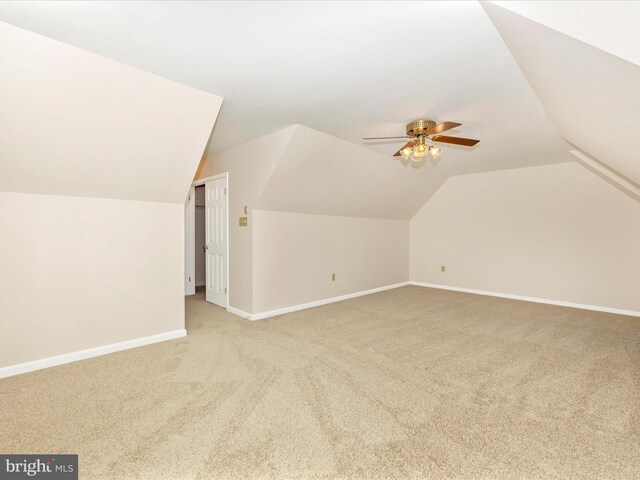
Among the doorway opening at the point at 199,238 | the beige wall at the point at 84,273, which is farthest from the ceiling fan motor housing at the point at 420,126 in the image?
the doorway opening at the point at 199,238

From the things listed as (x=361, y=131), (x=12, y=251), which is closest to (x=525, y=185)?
(x=361, y=131)

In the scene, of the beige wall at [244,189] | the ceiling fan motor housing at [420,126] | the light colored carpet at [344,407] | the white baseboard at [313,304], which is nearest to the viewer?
the light colored carpet at [344,407]

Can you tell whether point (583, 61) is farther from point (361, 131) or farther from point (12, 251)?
point (12, 251)

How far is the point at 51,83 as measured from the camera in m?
2.13

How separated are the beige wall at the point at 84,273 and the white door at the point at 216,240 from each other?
118cm

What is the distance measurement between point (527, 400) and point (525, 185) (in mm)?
4364

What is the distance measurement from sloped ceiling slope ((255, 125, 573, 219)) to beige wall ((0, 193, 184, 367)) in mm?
1408

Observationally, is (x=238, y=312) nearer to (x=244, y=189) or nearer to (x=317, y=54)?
(x=244, y=189)

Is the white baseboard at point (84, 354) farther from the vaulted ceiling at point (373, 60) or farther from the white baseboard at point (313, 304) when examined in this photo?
the vaulted ceiling at point (373, 60)

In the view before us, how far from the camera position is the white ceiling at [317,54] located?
1.70 m

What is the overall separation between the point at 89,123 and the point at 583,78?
11.1ft

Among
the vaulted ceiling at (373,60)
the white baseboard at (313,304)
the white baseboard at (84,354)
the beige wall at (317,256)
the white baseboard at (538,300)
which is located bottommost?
the white baseboard at (538,300)

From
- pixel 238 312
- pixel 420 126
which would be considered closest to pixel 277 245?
pixel 238 312

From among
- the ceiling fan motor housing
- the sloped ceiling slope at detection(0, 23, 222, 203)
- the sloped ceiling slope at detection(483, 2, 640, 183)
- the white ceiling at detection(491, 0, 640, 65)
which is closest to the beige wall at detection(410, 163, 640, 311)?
the sloped ceiling slope at detection(483, 2, 640, 183)
